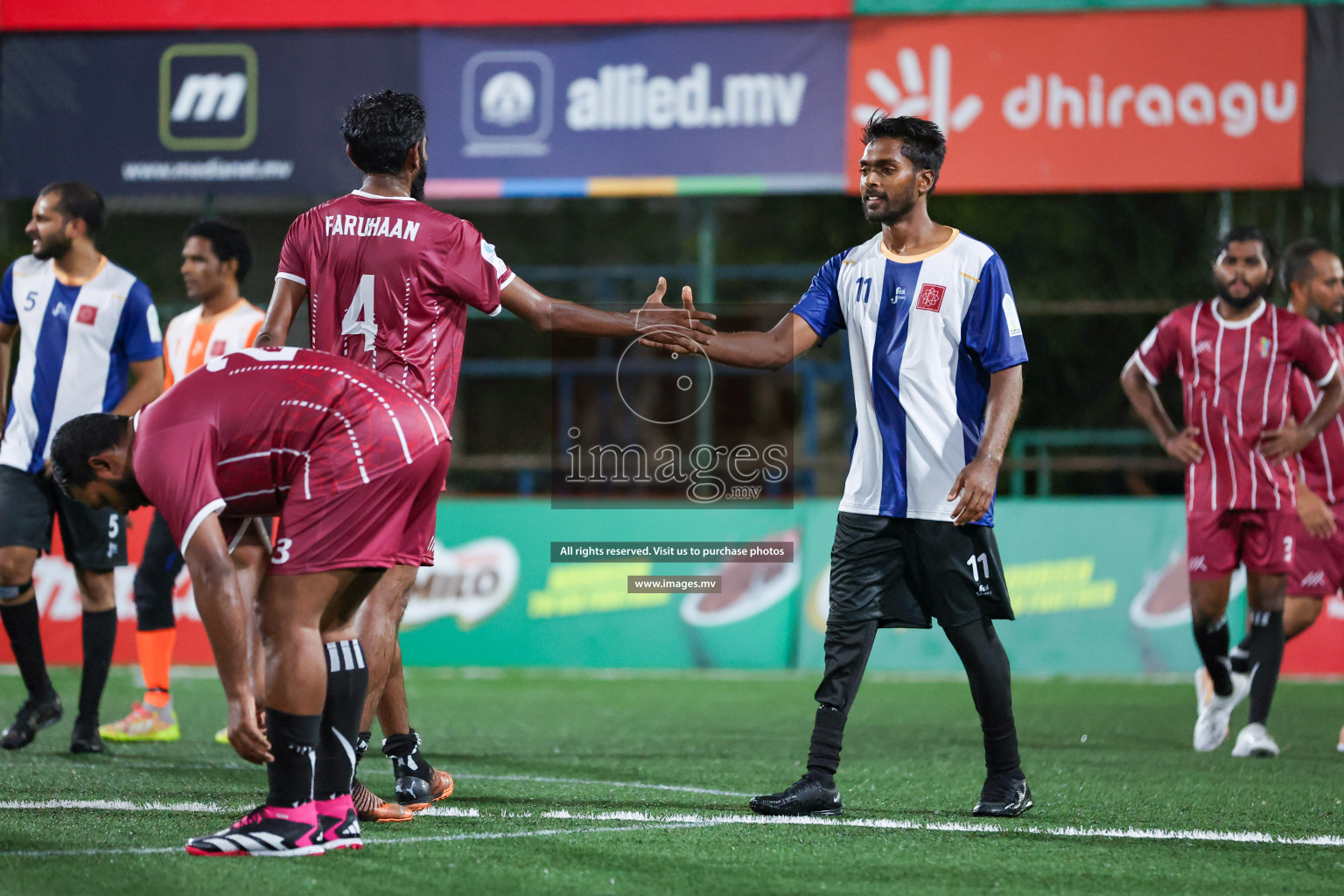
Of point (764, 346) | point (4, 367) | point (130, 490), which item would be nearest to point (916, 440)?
point (764, 346)

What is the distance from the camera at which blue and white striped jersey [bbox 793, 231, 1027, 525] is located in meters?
4.82

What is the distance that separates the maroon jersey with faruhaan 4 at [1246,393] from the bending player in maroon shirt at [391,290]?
3.31m

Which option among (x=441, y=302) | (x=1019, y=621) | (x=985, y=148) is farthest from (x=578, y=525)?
(x=441, y=302)

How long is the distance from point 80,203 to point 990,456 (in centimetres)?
429

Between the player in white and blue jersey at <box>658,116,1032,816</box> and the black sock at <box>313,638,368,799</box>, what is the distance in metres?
1.35

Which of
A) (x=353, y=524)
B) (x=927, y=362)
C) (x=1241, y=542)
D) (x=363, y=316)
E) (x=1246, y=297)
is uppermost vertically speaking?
(x=1246, y=297)

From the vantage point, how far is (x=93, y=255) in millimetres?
6836

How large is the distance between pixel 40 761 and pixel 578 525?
5.65 m

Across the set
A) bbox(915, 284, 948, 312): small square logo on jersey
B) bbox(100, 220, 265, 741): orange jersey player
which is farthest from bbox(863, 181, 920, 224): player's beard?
bbox(100, 220, 265, 741): orange jersey player

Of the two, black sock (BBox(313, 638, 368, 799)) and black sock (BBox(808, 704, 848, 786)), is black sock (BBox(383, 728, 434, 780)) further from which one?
black sock (BBox(808, 704, 848, 786))

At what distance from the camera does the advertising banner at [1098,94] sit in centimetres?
1144

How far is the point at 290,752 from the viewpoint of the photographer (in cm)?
392

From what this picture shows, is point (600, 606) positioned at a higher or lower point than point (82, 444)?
lower

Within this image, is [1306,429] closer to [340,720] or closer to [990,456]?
[990,456]
